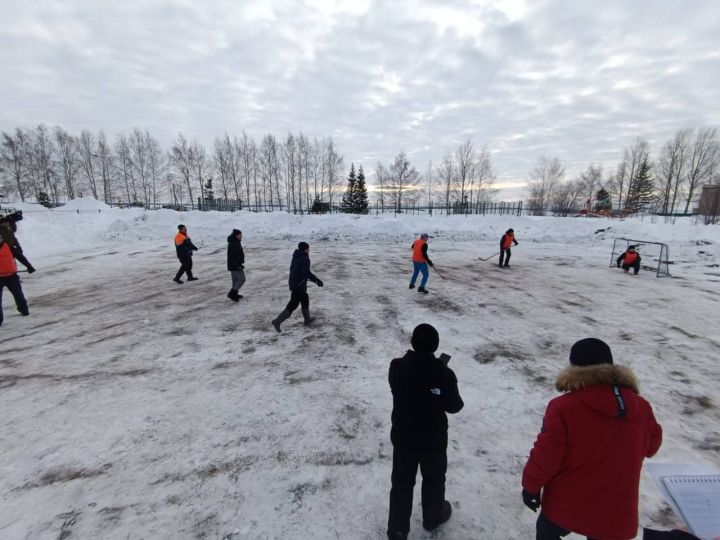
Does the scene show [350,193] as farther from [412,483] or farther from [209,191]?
[412,483]

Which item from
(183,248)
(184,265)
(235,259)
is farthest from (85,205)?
(235,259)

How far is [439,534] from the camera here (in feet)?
8.93

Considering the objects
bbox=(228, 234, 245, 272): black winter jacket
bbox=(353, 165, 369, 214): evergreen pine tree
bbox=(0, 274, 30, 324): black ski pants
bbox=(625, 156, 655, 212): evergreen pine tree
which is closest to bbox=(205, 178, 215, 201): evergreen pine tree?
bbox=(353, 165, 369, 214): evergreen pine tree

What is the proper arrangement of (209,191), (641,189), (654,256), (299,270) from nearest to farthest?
(299,270)
(654,256)
(209,191)
(641,189)

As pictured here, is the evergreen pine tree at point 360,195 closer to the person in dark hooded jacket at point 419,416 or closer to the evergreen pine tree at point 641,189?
the evergreen pine tree at point 641,189

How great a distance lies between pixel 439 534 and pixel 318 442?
1484 millimetres

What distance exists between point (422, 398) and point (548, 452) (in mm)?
737

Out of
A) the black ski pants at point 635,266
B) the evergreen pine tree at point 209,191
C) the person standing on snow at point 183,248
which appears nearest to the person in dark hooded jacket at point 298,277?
the person standing on snow at point 183,248

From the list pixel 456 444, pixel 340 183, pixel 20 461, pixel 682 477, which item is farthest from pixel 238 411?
pixel 340 183

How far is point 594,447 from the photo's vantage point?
1.70m

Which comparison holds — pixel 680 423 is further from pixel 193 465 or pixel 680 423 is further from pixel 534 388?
pixel 193 465

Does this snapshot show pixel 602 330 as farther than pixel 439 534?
Yes

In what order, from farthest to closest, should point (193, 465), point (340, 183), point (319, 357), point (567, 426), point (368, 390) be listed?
point (340, 183) < point (319, 357) < point (368, 390) < point (193, 465) < point (567, 426)

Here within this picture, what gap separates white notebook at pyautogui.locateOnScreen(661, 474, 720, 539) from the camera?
5.07ft
